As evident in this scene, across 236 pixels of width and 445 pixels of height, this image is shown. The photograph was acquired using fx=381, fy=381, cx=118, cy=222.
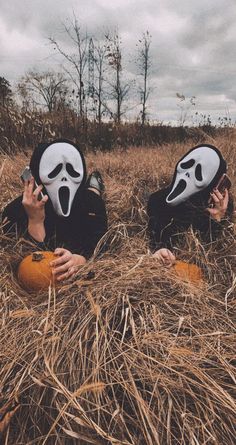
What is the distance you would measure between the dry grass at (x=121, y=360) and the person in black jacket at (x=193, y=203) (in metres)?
0.50

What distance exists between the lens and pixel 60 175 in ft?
7.22

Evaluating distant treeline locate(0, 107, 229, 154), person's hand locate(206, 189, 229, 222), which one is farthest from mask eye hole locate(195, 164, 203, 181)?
distant treeline locate(0, 107, 229, 154)

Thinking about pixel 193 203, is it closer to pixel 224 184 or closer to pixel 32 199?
pixel 224 184

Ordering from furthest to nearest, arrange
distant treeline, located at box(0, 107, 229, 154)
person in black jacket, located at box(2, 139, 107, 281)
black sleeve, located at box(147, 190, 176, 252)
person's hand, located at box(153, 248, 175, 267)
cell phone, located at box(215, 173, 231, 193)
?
distant treeline, located at box(0, 107, 229, 154), black sleeve, located at box(147, 190, 176, 252), cell phone, located at box(215, 173, 231, 193), person in black jacket, located at box(2, 139, 107, 281), person's hand, located at box(153, 248, 175, 267)

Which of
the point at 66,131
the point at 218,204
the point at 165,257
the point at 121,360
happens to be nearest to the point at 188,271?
the point at 165,257

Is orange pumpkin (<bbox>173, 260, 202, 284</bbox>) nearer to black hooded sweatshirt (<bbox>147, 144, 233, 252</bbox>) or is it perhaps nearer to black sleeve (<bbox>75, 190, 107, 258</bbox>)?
black hooded sweatshirt (<bbox>147, 144, 233, 252</bbox>)

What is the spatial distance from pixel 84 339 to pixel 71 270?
21.9 inches

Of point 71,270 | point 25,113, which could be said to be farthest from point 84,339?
point 25,113

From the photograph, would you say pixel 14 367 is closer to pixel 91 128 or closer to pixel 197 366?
pixel 197 366

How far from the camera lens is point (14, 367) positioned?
140 cm

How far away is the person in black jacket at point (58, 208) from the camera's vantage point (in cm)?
219

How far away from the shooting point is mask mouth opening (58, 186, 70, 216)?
86.7 inches

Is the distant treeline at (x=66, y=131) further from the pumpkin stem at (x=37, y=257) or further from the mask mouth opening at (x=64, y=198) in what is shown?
the pumpkin stem at (x=37, y=257)

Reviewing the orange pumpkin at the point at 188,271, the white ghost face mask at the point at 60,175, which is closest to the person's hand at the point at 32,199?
the white ghost face mask at the point at 60,175
